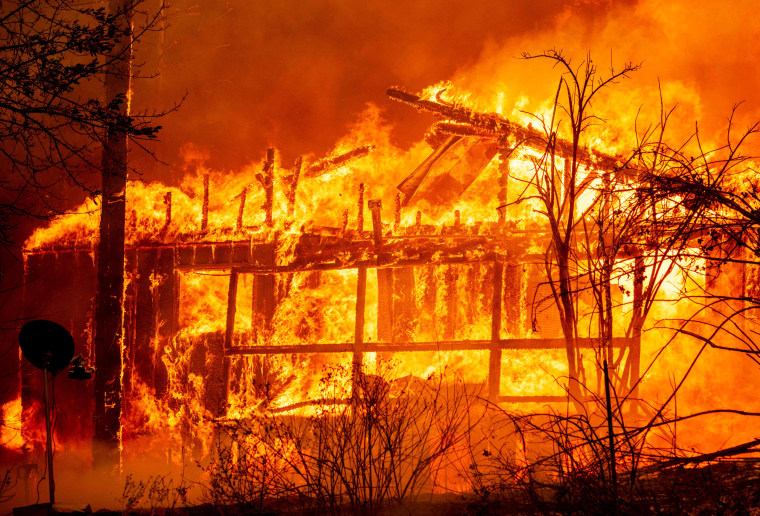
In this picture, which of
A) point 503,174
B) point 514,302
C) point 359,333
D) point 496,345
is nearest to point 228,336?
point 359,333

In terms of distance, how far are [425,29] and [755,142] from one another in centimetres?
1386

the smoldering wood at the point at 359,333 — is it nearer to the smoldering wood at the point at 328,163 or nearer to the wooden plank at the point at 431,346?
the wooden plank at the point at 431,346

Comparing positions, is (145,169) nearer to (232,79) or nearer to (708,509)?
(232,79)

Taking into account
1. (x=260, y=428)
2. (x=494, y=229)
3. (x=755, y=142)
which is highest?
(x=755, y=142)

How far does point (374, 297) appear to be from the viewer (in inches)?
530

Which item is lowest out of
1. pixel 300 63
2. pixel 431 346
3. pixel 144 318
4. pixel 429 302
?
pixel 144 318

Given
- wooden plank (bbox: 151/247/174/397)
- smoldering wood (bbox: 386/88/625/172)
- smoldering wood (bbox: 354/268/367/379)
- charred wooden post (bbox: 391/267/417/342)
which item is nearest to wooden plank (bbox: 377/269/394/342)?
charred wooden post (bbox: 391/267/417/342)

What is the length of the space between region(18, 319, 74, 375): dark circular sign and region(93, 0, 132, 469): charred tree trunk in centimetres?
177

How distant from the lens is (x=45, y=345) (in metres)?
8.39

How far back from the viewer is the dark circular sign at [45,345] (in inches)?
328

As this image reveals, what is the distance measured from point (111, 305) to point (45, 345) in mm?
1996

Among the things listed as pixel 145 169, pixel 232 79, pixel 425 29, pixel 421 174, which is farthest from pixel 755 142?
pixel 145 169

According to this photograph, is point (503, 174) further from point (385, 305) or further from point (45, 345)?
point (45, 345)

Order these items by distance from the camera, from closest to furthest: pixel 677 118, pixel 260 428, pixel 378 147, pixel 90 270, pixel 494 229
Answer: pixel 260 428, pixel 494 229, pixel 90 270, pixel 677 118, pixel 378 147
